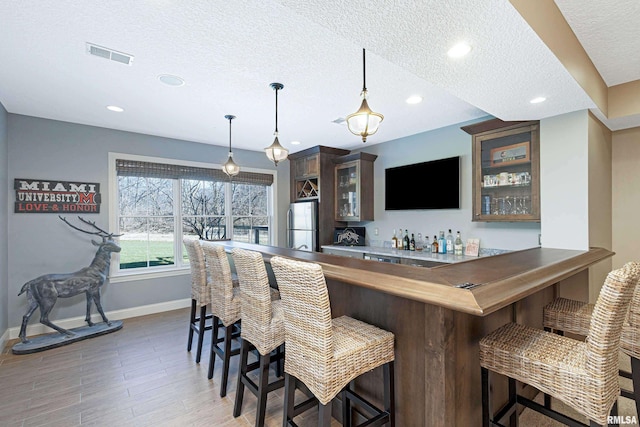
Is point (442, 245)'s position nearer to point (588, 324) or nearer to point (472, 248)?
point (472, 248)

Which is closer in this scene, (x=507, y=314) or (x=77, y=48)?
(x=507, y=314)

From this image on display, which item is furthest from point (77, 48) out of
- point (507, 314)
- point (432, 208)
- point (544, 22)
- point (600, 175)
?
point (600, 175)

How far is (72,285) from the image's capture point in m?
3.57

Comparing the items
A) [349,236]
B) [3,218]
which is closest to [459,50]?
[349,236]

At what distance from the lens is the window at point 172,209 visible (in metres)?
4.41

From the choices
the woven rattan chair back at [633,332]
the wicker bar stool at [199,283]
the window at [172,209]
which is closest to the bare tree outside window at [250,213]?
the window at [172,209]

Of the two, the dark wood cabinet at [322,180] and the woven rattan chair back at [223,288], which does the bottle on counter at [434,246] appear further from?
the woven rattan chair back at [223,288]

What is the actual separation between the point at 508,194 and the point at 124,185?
5.19 metres

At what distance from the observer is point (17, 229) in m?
3.62

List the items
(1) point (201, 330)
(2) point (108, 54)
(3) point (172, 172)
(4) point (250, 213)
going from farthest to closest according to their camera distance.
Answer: (4) point (250, 213) → (3) point (172, 172) → (1) point (201, 330) → (2) point (108, 54)

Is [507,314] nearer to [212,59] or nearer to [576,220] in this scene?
[576,220]

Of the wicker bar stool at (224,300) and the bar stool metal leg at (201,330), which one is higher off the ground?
the wicker bar stool at (224,300)

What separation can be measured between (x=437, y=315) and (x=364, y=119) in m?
1.35

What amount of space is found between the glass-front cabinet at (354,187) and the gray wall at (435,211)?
0.15 m
